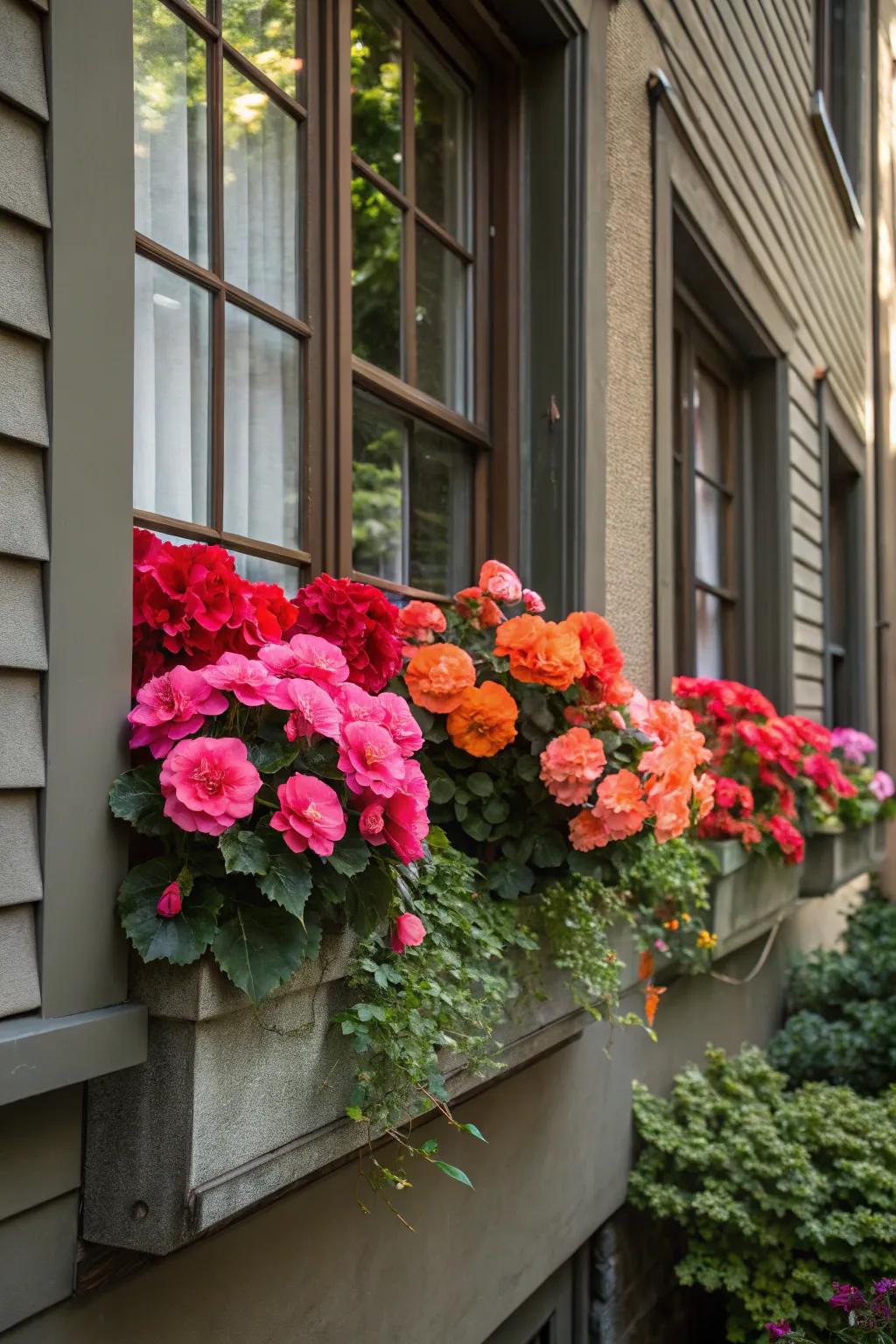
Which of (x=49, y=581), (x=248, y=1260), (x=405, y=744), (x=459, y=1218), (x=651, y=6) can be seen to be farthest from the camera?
(x=651, y=6)

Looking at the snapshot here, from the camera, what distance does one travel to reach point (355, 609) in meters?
1.84

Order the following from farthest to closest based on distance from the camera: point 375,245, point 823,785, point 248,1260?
1. point 823,785
2. point 375,245
3. point 248,1260

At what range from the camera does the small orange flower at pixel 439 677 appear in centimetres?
218

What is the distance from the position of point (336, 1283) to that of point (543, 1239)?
0.96 metres

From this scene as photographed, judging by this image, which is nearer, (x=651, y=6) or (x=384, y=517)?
(x=384, y=517)

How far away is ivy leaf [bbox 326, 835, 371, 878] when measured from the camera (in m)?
1.52

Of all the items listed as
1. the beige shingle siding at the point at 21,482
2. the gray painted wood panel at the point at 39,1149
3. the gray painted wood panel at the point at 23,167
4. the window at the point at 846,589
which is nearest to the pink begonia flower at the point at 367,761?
the beige shingle siding at the point at 21,482

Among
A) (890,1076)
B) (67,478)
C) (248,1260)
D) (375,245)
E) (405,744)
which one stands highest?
(375,245)

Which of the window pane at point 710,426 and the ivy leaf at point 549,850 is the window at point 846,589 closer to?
the window pane at point 710,426

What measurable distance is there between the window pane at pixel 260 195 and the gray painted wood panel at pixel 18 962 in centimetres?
132

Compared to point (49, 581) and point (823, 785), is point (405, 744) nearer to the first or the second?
point (49, 581)

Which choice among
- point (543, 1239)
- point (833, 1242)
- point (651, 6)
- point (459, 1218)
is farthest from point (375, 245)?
point (833, 1242)

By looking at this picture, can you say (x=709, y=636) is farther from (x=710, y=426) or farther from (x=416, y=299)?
(x=416, y=299)

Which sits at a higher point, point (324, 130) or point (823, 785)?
point (324, 130)
